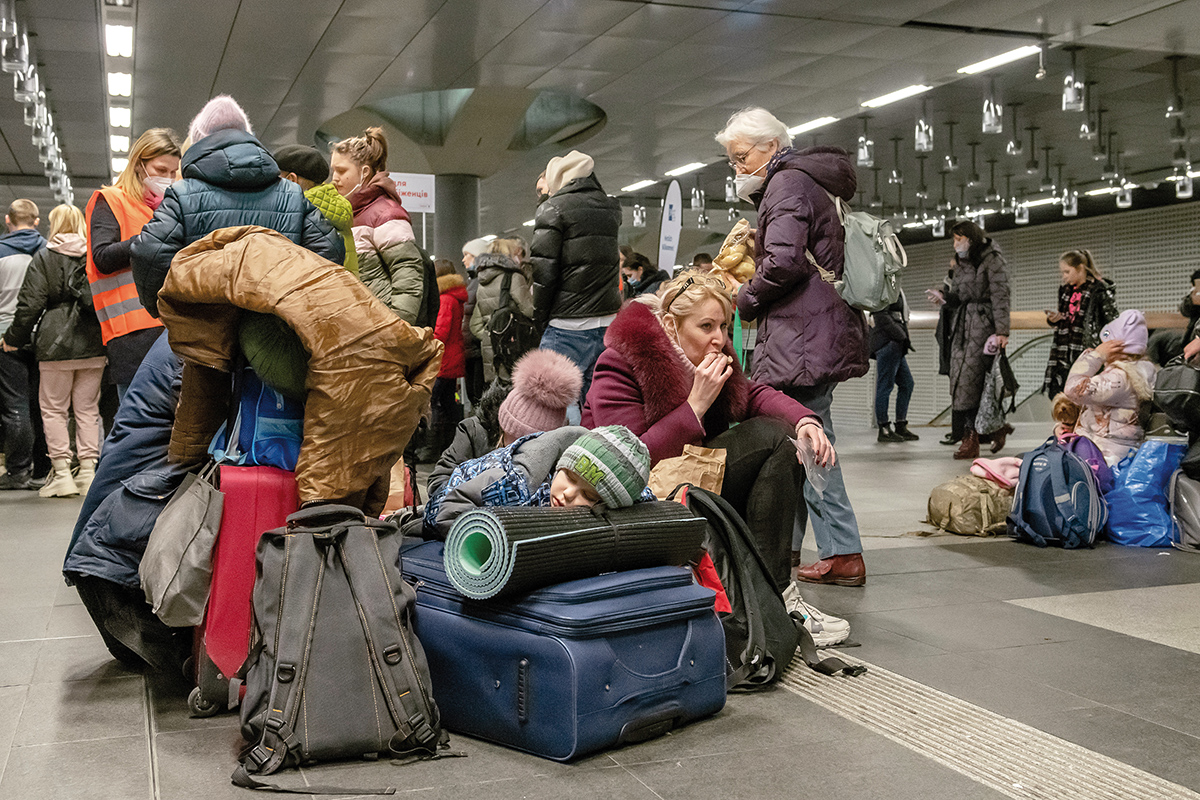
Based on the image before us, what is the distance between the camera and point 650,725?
2.48 m

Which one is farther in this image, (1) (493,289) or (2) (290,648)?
(1) (493,289)

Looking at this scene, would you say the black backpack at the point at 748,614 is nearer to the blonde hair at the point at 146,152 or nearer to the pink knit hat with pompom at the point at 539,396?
the pink knit hat with pompom at the point at 539,396

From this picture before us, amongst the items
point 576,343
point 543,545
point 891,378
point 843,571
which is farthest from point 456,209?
point 543,545

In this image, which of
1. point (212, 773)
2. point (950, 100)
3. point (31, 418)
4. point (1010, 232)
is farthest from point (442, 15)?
point (1010, 232)

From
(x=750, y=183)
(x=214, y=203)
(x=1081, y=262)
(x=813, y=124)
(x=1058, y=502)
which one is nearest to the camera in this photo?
(x=214, y=203)

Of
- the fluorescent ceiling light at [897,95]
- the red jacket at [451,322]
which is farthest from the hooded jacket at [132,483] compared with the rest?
the fluorescent ceiling light at [897,95]

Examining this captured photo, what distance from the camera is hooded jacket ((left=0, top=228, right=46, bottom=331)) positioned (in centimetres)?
711

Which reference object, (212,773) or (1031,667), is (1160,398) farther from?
(212,773)

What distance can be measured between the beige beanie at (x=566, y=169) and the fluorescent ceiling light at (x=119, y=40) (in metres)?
5.79

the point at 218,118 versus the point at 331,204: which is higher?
the point at 218,118

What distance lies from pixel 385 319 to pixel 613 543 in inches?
29.8

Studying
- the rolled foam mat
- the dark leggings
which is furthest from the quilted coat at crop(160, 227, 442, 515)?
the dark leggings

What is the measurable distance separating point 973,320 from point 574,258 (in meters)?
4.99

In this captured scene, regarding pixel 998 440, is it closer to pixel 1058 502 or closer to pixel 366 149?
pixel 1058 502
